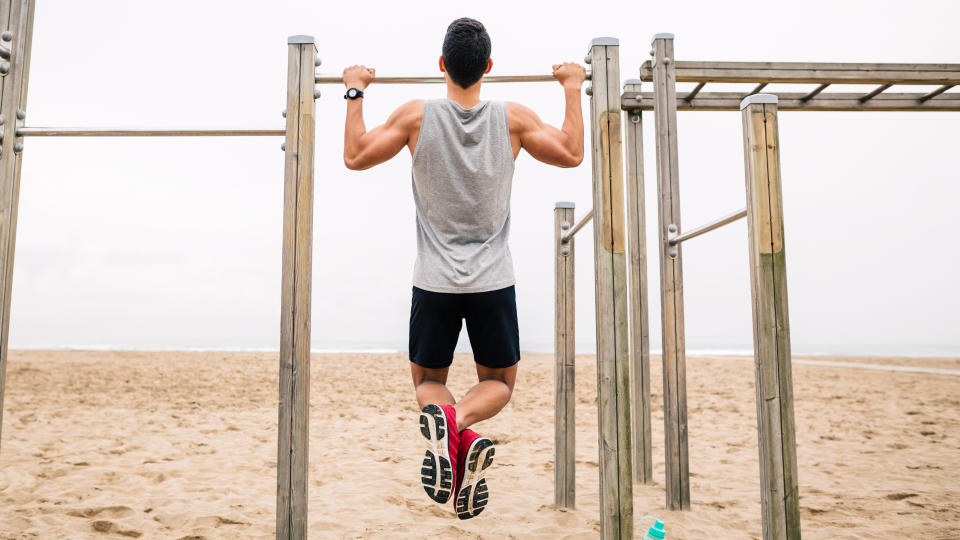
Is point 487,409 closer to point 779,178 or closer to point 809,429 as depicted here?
point 779,178

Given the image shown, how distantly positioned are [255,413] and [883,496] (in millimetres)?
5963

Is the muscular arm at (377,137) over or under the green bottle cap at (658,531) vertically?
over

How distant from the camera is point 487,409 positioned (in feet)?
6.72

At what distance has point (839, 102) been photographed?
171 inches

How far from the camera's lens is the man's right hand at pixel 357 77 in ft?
6.85

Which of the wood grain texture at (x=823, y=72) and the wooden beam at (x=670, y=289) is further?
the wood grain texture at (x=823, y=72)

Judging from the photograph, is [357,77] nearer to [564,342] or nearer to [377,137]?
[377,137]

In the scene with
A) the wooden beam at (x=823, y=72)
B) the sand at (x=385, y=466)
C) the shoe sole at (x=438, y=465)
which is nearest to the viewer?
the shoe sole at (x=438, y=465)

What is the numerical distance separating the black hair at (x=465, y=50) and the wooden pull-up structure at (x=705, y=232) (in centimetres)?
64

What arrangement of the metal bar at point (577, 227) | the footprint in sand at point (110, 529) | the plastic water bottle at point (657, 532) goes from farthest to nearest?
the footprint in sand at point (110, 529) → the plastic water bottle at point (657, 532) → the metal bar at point (577, 227)

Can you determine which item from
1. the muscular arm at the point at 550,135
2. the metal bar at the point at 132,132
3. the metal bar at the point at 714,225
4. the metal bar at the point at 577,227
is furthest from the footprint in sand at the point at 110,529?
the metal bar at the point at 714,225

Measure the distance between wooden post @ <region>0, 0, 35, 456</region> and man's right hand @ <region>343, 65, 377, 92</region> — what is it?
4.60ft

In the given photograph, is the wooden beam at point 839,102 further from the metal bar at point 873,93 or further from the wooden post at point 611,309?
the wooden post at point 611,309

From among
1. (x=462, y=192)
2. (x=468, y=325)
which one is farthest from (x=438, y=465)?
(x=462, y=192)
